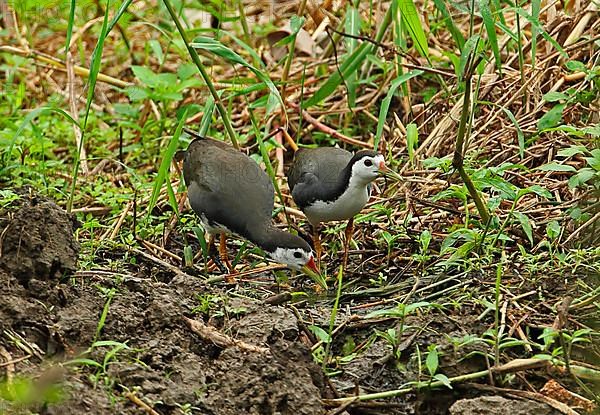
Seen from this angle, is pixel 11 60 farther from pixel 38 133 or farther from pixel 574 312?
pixel 574 312

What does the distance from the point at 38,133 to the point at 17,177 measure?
1.41ft

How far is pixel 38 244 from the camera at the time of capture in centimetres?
418

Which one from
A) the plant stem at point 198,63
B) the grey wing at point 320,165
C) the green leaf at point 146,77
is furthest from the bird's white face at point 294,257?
the green leaf at point 146,77

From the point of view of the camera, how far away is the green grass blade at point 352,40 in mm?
6496

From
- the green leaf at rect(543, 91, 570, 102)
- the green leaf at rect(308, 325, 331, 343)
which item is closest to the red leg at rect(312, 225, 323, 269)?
the green leaf at rect(308, 325, 331, 343)

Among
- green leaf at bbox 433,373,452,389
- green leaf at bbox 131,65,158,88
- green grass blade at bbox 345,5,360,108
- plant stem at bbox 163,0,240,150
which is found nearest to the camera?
green leaf at bbox 433,373,452,389

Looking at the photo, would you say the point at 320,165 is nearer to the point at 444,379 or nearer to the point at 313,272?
the point at 313,272

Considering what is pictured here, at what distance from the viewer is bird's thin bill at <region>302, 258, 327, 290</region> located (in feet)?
16.6

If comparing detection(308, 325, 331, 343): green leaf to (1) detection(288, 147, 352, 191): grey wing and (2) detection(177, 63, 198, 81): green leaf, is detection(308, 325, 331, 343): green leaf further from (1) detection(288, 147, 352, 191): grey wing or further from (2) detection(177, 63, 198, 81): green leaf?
(2) detection(177, 63, 198, 81): green leaf

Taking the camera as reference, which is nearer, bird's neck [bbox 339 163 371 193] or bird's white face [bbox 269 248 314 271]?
bird's white face [bbox 269 248 314 271]

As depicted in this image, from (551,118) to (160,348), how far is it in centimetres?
274

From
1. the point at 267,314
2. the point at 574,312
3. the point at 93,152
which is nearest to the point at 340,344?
the point at 267,314

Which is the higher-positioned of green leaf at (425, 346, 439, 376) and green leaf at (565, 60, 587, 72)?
green leaf at (565, 60, 587, 72)

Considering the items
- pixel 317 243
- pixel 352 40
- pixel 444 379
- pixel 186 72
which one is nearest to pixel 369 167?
pixel 317 243
